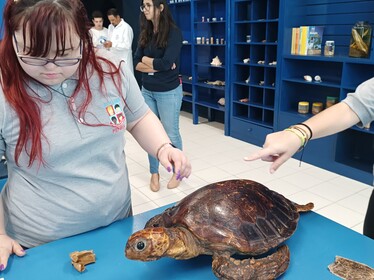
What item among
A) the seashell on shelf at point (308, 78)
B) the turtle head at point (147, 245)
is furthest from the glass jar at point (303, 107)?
the turtle head at point (147, 245)

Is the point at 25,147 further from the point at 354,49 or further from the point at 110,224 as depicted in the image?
the point at 354,49

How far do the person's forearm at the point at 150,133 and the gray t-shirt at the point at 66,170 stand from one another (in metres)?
0.11

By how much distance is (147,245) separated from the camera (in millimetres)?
902

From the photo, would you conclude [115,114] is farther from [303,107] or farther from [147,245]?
[303,107]

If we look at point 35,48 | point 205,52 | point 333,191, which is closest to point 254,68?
point 205,52

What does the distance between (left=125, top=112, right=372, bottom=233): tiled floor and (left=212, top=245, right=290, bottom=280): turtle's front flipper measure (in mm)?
1682

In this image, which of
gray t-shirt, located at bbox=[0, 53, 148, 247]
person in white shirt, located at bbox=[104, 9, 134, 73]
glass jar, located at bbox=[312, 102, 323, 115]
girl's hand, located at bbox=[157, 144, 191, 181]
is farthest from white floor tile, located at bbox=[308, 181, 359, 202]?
person in white shirt, located at bbox=[104, 9, 134, 73]

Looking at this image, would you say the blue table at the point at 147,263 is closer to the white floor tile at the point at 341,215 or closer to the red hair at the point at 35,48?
the red hair at the point at 35,48

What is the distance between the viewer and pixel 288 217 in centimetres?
108

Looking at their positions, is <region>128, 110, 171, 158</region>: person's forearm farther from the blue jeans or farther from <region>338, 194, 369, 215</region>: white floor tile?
<region>338, 194, 369, 215</region>: white floor tile

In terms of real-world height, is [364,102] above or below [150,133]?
above

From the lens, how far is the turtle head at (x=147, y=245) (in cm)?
90

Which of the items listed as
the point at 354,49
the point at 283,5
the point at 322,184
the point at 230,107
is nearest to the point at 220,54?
the point at 230,107

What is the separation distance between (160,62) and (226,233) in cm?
207
